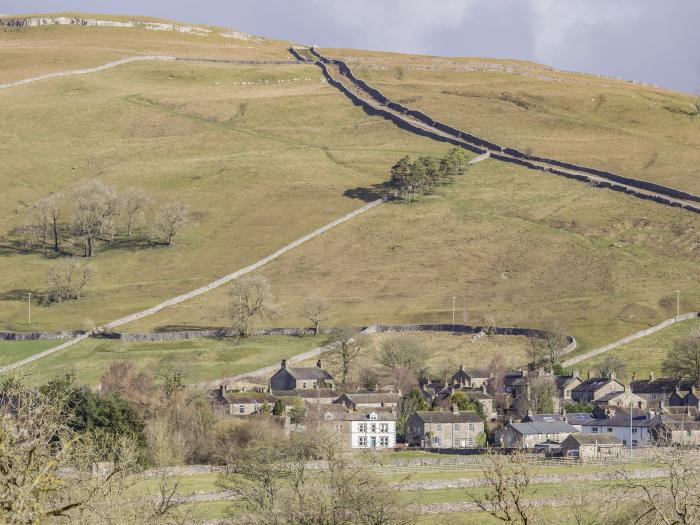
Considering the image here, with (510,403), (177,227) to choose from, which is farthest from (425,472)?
(177,227)

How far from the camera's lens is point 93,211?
159m

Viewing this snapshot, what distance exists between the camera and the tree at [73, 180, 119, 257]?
520 ft

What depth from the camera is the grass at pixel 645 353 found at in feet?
382

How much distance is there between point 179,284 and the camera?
474 ft

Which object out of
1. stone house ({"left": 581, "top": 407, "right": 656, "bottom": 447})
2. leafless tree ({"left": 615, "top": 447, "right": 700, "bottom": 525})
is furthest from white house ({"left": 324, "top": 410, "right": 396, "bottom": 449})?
leafless tree ({"left": 615, "top": 447, "right": 700, "bottom": 525})

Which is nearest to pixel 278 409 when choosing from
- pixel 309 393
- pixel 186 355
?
pixel 309 393

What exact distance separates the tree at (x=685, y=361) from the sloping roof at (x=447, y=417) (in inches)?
933

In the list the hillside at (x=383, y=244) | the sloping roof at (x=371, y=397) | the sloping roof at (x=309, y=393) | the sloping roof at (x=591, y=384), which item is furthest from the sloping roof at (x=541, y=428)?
the hillside at (x=383, y=244)

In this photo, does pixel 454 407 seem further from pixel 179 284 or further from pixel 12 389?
pixel 12 389

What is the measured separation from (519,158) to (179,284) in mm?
66252

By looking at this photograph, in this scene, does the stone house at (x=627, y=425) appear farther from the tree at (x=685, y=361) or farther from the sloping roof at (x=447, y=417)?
the tree at (x=685, y=361)

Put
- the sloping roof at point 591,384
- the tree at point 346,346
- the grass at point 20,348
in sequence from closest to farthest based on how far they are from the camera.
A: the sloping roof at point 591,384 → the grass at point 20,348 → the tree at point 346,346

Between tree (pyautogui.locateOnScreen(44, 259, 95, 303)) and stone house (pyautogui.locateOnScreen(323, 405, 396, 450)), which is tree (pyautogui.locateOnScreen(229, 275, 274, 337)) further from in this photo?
stone house (pyautogui.locateOnScreen(323, 405, 396, 450))

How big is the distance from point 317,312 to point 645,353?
102 ft
